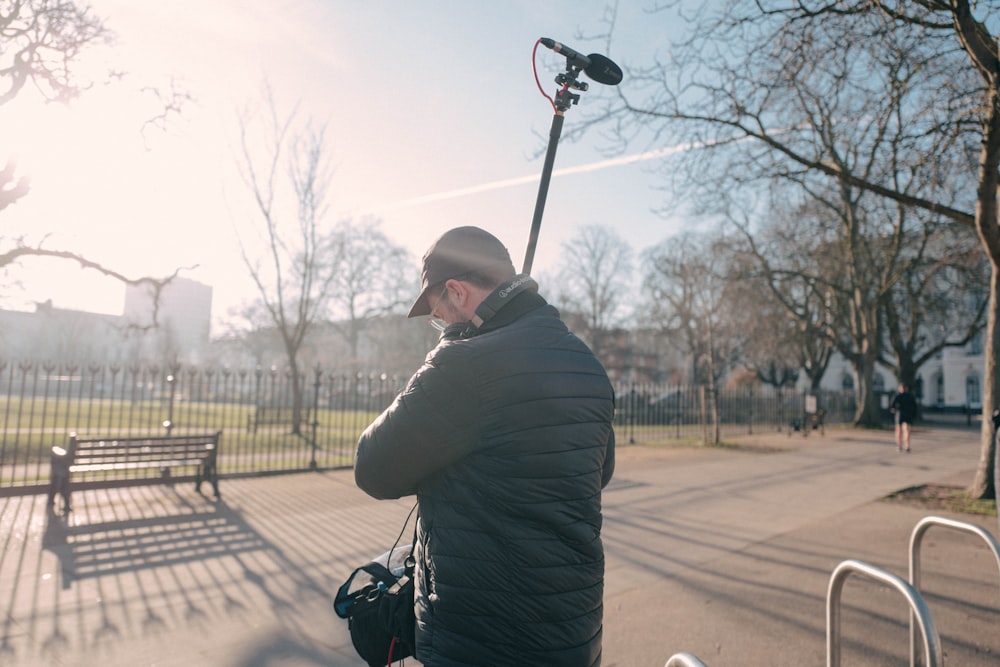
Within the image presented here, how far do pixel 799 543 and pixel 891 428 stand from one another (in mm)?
24914

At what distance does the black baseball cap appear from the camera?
1965 mm

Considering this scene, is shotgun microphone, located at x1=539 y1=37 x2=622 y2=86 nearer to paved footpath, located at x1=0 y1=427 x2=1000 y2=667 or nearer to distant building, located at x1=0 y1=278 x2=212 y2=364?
paved footpath, located at x1=0 y1=427 x2=1000 y2=667

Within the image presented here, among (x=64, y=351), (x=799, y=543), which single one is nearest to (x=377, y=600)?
(x=799, y=543)

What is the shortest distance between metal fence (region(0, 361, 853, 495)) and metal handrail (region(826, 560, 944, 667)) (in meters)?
9.23

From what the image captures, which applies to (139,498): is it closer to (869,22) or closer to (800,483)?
(800,483)

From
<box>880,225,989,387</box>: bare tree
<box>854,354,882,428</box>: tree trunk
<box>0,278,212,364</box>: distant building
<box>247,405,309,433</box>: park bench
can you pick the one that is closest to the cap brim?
<box>247,405,309,433</box>: park bench

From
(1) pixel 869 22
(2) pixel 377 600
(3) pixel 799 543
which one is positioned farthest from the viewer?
(1) pixel 869 22

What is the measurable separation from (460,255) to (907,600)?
8.40 feet

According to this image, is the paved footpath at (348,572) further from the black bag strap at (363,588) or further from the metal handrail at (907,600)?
the black bag strap at (363,588)

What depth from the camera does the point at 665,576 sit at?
18.7ft

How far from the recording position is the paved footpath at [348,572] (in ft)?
13.5

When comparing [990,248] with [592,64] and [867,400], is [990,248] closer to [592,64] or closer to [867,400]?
[592,64]

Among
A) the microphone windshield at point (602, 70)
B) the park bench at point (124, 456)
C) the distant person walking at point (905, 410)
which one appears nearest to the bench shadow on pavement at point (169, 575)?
the park bench at point (124, 456)

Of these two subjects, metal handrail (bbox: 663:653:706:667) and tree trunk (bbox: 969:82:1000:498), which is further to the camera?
tree trunk (bbox: 969:82:1000:498)
